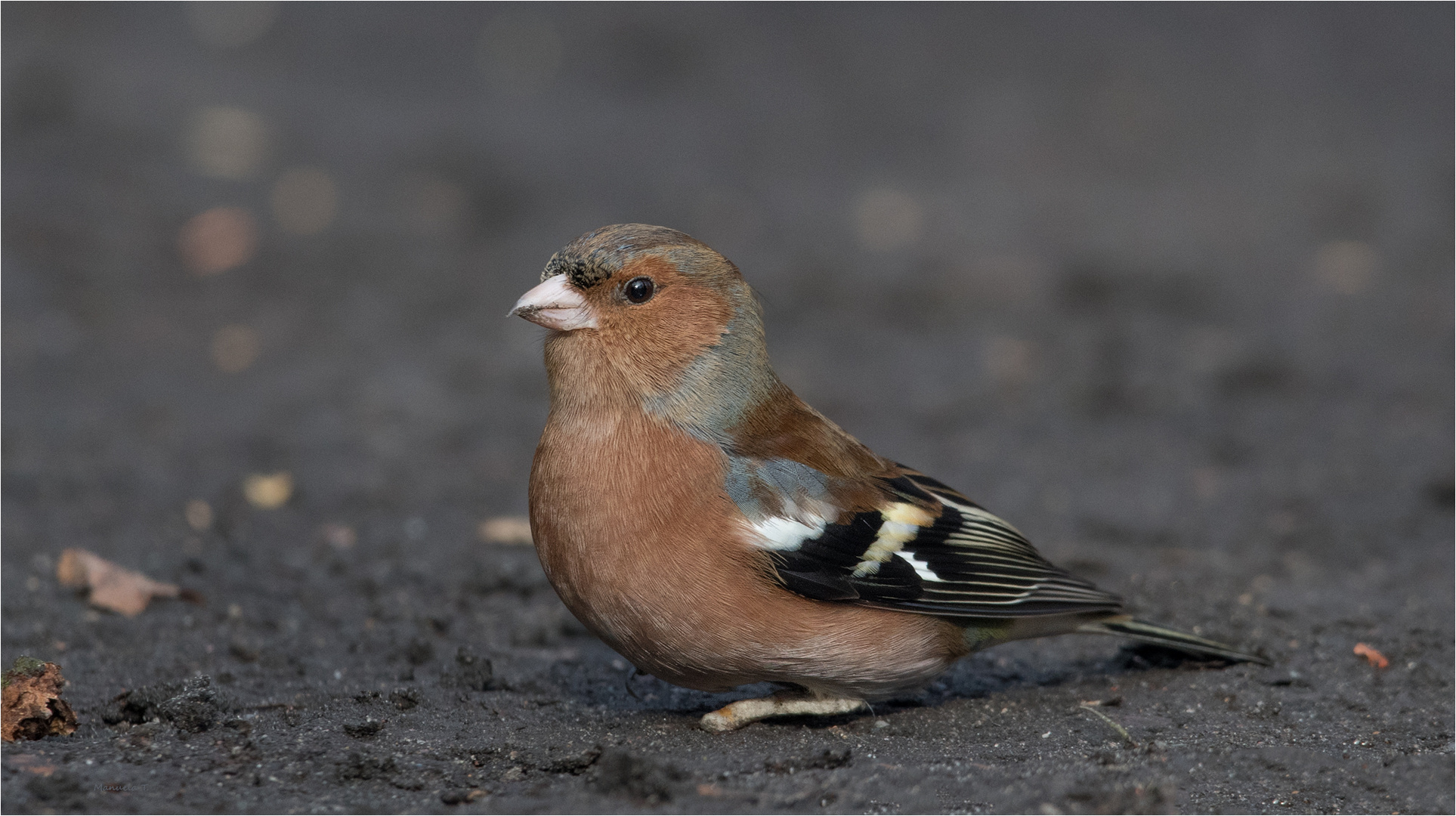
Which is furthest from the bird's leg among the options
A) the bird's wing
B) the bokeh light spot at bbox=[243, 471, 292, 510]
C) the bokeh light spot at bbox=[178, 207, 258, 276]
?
the bokeh light spot at bbox=[178, 207, 258, 276]

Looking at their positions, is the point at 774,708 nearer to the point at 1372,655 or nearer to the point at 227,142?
the point at 1372,655

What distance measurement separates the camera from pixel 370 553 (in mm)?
6805

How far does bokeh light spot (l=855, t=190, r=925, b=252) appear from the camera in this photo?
1128cm

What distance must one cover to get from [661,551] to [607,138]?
360 inches

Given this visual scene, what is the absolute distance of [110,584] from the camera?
19.1 ft

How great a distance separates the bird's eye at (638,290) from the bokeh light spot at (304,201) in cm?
724

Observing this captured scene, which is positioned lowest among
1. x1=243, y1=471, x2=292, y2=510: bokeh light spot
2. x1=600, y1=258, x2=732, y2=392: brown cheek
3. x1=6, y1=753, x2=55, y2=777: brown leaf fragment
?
x1=6, y1=753, x2=55, y2=777: brown leaf fragment

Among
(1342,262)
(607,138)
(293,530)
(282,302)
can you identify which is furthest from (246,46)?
(1342,262)

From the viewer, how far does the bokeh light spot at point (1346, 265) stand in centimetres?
1066

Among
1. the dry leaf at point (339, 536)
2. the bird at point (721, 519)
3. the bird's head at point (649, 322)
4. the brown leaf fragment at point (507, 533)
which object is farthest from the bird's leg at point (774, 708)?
the dry leaf at point (339, 536)

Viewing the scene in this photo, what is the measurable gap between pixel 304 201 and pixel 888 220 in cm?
511

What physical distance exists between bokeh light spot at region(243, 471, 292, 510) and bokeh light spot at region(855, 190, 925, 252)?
5.57 metres

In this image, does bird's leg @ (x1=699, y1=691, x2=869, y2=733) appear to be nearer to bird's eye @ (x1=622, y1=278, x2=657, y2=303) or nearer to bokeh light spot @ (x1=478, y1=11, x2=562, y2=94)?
bird's eye @ (x1=622, y1=278, x2=657, y2=303)

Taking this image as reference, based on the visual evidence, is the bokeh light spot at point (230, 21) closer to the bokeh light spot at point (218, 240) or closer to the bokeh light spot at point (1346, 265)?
the bokeh light spot at point (218, 240)
